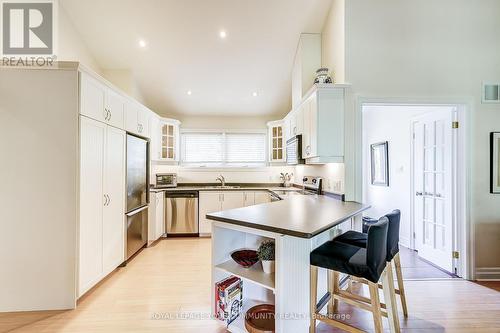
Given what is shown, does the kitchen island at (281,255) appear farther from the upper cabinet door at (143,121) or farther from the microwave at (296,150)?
the upper cabinet door at (143,121)

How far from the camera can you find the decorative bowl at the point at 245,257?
1824mm

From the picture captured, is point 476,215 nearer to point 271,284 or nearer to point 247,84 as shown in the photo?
point 271,284

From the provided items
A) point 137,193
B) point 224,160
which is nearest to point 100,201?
point 137,193

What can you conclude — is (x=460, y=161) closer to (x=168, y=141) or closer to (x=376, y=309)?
(x=376, y=309)

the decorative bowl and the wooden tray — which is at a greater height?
the decorative bowl

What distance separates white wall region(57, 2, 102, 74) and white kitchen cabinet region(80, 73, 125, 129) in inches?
43.0

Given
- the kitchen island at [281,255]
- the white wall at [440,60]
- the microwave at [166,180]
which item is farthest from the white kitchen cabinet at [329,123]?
the microwave at [166,180]

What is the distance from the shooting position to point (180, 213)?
14.9 feet

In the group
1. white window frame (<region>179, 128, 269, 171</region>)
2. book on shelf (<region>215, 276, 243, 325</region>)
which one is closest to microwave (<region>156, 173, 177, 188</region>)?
white window frame (<region>179, 128, 269, 171</region>)

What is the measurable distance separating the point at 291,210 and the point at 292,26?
2.81 meters

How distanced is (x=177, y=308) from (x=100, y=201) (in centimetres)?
143

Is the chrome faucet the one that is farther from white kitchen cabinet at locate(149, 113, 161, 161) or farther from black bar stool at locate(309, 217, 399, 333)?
black bar stool at locate(309, 217, 399, 333)

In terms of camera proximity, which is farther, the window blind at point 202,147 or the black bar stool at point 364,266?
the window blind at point 202,147

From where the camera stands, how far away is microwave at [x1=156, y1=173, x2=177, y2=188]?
15.6 feet
